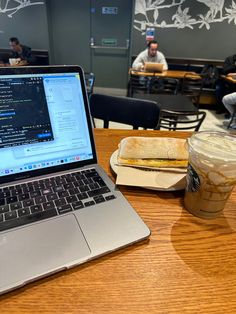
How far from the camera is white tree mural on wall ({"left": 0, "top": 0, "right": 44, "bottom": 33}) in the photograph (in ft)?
15.6

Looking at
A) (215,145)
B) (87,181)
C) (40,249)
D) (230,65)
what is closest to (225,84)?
(230,65)

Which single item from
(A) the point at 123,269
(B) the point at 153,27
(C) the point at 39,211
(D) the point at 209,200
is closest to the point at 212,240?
(D) the point at 209,200

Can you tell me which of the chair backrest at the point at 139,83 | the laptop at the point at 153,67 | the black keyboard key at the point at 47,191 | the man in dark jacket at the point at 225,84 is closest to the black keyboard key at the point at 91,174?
the black keyboard key at the point at 47,191

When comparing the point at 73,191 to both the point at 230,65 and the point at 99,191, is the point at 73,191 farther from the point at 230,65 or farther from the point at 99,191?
the point at 230,65

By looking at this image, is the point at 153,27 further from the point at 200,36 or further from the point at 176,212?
the point at 176,212

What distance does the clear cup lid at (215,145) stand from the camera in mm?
456

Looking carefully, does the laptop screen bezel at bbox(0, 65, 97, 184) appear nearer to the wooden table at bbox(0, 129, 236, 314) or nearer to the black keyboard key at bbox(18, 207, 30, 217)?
the black keyboard key at bbox(18, 207, 30, 217)

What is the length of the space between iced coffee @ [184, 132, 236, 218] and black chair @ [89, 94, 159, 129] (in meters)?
0.66

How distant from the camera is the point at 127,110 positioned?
125 cm

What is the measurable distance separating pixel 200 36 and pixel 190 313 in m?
5.18

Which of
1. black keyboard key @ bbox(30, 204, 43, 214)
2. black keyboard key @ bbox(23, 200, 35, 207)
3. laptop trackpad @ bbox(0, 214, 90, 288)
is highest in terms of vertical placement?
black keyboard key @ bbox(23, 200, 35, 207)

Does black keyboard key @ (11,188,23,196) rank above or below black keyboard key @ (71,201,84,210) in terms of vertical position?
above

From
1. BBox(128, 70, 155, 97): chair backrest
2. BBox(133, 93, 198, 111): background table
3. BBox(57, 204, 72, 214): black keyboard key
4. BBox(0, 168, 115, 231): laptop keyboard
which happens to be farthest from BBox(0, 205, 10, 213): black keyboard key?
BBox(128, 70, 155, 97): chair backrest

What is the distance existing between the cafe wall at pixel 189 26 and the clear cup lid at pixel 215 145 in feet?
15.6
